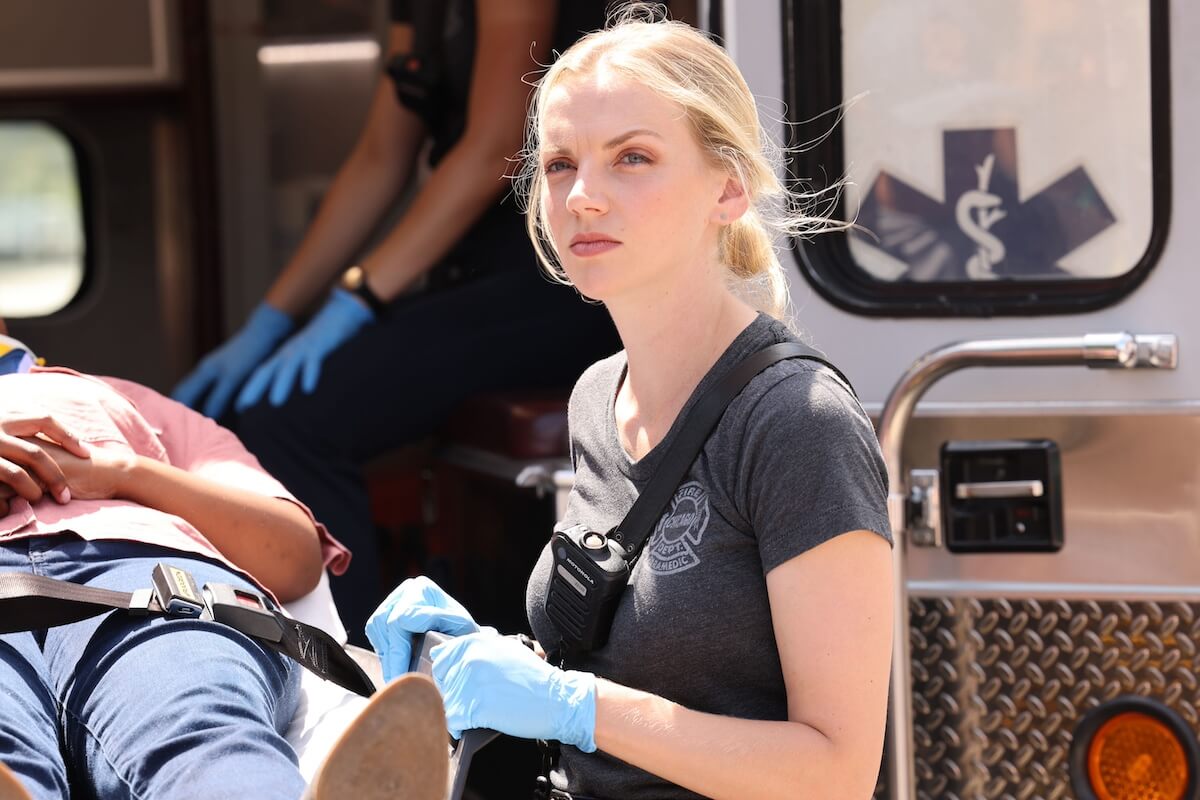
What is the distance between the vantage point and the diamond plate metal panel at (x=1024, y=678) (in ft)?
7.32

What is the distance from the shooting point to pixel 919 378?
216cm

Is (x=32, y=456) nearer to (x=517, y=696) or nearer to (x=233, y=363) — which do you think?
(x=517, y=696)

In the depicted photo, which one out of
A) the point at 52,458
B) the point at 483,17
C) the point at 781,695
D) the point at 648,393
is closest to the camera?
the point at 781,695

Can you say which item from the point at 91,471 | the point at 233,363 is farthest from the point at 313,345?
the point at 91,471

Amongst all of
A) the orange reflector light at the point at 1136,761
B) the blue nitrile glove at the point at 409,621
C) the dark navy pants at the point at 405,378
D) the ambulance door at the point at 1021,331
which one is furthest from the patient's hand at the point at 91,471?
the orange reflector light at the point at 1136,761

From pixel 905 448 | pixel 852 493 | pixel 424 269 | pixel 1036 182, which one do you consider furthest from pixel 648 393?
pixel 424 269

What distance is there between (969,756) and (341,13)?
10.4 ft

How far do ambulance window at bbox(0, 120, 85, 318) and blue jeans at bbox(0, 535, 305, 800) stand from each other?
300cm

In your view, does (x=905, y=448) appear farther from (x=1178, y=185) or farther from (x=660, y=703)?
(x=660, y=703)

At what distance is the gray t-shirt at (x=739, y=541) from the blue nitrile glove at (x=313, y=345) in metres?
1.69

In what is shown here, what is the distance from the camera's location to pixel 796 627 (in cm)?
147

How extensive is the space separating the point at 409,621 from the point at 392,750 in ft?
1.09

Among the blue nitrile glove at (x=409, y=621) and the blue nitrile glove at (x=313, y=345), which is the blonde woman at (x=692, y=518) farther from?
the blue nitrile glove at (x=313, y=345)

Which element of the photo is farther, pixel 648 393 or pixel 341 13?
pixel 341 13
